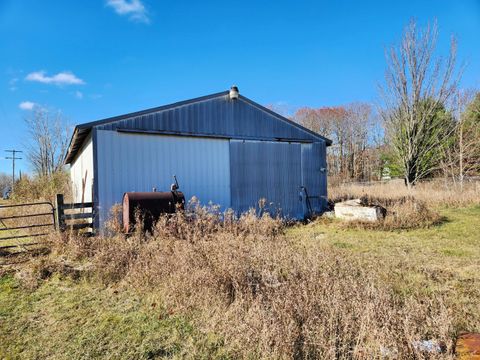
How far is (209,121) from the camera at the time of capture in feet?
31.1

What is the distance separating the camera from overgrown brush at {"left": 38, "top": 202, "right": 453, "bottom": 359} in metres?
2.29

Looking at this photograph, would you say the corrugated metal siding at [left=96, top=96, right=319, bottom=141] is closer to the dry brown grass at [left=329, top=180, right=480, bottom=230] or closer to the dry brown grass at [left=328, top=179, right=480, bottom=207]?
the dry brown grass at [left=329, top=180, right=480, bottom=230]

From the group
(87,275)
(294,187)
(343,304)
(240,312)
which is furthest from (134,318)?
(294,187)

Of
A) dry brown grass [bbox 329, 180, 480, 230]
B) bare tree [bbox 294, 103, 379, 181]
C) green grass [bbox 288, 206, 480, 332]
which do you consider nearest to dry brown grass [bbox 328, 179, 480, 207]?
dry brown grass [bbox 329, 180, 480, 230]

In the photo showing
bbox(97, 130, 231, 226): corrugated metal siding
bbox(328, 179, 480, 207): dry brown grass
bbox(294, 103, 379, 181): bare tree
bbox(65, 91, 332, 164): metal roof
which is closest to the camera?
bbox(97, 130, 231, 226): corrugated metal siding

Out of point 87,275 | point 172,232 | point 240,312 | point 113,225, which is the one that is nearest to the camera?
point 240,312

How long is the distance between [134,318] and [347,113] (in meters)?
32.7

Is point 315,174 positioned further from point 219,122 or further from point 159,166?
point 159,166

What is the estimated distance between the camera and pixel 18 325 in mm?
3279

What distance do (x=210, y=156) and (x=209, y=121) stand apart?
117 cm

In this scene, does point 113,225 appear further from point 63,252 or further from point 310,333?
point 310,333

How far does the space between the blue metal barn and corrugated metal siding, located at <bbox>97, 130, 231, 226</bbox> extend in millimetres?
25

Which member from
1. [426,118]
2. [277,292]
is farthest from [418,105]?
[277,292]

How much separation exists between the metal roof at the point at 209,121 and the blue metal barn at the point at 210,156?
0.09 feet
